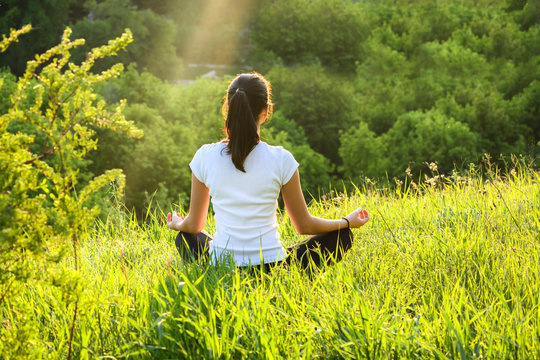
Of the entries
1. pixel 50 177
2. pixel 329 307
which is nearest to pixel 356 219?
pixel 329 307

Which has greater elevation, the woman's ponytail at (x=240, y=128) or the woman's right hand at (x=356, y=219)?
the woman's ponytail at (x=240, y=128)

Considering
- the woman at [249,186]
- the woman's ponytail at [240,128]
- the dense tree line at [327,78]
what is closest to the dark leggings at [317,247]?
the woman at [249,186]

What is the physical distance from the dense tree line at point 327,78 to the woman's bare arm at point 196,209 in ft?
30.8

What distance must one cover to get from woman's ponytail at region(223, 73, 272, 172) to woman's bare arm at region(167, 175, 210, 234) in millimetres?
315

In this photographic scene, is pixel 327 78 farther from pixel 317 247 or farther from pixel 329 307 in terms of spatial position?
pixel 329 307

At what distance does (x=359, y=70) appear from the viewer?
2741 cm

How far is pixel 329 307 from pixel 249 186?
793mm

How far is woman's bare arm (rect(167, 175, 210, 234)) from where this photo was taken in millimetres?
2824

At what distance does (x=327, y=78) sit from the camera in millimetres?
24344

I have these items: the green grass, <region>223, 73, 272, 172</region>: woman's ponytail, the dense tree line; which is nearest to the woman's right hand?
the green grass

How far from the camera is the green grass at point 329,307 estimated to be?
1954 millimetres

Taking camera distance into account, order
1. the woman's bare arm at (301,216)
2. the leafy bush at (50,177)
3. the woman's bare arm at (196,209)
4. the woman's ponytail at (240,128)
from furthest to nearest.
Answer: the woman's bare arm at (196,209) < the woman's bare arm at (301,216) < the woman's ponytail at (240,128) < the leafy bush at (50,177)

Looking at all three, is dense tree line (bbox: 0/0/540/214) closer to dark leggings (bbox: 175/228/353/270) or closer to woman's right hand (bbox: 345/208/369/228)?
dark leggings (bbox: 175/228/353/270)

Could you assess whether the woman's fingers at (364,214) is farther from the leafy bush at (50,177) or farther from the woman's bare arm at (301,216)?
the leafy bush at (50,177)
